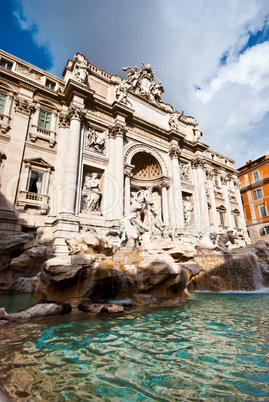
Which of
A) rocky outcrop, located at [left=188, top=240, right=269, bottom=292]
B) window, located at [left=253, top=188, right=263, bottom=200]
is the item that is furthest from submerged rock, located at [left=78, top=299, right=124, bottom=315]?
window, located at [left=253, top=188, right=263, bottom=200]

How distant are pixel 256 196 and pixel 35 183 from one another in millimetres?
28217

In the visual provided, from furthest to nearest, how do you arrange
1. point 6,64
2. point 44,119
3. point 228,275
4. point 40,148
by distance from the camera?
point 44,119
point 6,64
point 40,148
point 228,275

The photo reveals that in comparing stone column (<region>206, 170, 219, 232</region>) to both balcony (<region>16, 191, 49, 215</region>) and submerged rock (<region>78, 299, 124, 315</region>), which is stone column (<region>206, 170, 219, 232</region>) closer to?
balcony (<region>16, 191, 49, 215</region>)

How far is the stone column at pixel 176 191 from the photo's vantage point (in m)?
17.1

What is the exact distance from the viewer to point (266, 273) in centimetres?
1034

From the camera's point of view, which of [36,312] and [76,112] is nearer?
[36,312]

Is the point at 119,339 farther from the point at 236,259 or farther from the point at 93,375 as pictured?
the point at 236,259

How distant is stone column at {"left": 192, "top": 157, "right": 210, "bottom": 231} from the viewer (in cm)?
1910

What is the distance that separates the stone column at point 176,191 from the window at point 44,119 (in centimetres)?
1037

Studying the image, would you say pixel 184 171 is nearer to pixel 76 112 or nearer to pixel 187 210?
pixel 187 210

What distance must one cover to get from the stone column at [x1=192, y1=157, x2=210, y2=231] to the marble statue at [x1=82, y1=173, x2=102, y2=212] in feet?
32.0

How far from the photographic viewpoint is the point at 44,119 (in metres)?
14.3

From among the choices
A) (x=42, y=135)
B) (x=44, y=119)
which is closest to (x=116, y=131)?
(x=44, y=119)

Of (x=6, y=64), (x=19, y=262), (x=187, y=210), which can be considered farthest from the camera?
(x=187, y=210)
